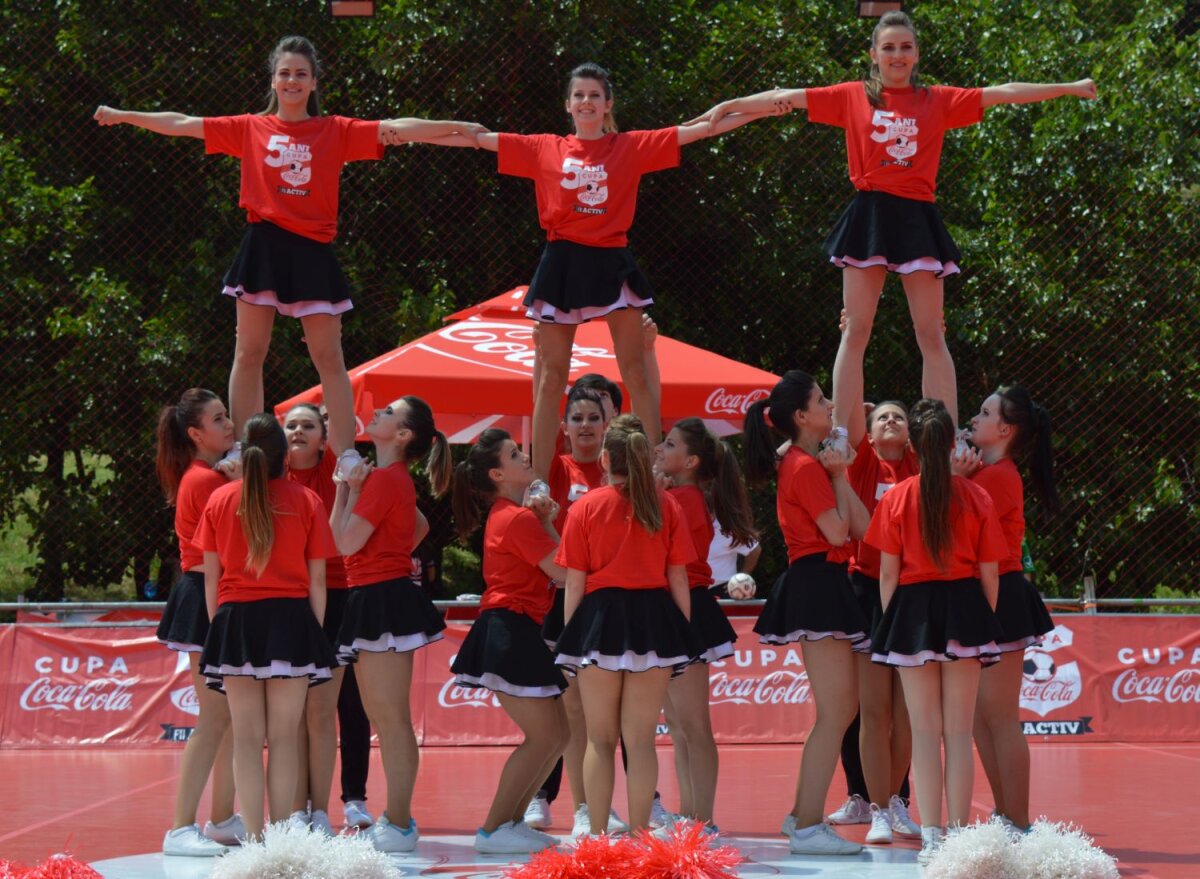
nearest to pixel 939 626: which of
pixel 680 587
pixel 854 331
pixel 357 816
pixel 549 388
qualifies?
pixel 680 587

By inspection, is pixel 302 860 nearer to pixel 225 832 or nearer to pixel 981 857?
pixel 225 832

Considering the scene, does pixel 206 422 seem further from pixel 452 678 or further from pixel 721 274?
pixel 721 274

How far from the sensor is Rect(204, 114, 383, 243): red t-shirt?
18.6 feet

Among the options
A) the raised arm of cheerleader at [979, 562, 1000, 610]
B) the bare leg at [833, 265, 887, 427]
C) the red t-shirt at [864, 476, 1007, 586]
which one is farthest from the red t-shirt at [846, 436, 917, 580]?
the raised arm of cheerleader at [979, 562, 1000, 610]

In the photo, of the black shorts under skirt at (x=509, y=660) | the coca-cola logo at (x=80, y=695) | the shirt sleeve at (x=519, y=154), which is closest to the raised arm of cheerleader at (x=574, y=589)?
the black shorts under skirt at (x=509, y=660)

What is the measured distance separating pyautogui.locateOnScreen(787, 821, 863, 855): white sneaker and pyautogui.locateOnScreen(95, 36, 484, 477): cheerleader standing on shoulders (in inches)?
85.1

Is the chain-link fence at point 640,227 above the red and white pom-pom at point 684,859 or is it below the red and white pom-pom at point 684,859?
above

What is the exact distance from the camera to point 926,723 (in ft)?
16.4

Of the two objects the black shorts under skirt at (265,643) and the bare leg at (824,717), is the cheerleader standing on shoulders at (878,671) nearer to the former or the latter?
the bare leg at (824,717)

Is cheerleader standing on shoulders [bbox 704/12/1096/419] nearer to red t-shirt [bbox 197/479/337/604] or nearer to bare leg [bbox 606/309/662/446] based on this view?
bare leg [bbox 606/309/662/446]

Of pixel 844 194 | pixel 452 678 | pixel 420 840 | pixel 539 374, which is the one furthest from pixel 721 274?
pixel 420 840

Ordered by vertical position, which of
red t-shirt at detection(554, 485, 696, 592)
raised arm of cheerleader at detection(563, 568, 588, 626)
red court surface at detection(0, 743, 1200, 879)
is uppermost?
red t-shirt at detection(554, 485, 696, 592)

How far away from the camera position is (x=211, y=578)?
4.98 metres

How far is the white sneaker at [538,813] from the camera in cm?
610
